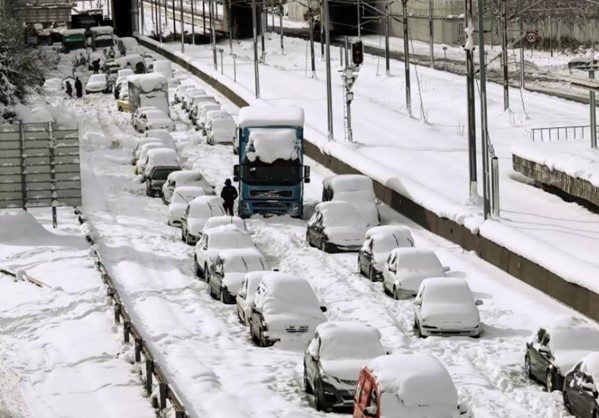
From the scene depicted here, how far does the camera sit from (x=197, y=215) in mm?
44594

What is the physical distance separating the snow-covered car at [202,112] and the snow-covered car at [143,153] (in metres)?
9.21

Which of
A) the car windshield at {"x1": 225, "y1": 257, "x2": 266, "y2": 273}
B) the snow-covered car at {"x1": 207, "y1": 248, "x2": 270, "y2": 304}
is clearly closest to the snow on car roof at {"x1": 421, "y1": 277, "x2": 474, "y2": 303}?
the snow-covered car at {"x1": 207, "y1": 248, "x2": 270, "y2": 304}

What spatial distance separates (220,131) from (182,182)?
1501 cm

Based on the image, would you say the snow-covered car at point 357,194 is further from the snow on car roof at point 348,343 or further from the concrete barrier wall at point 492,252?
the snow on car roof at point 348,343

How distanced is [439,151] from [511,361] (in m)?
31.2

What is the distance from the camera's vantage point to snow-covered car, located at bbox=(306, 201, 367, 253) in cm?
4181

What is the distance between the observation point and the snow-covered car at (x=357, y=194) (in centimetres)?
4512

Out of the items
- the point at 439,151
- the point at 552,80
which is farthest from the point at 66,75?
the point at 439,151

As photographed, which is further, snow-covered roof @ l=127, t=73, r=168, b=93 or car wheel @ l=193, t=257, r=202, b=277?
snow-covered roof @ l=127, t=73, r=168, b=93

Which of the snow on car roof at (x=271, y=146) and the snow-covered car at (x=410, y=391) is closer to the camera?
the snow-covered car at (x=410, y=391)

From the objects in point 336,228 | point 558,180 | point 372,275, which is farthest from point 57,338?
point 558,180

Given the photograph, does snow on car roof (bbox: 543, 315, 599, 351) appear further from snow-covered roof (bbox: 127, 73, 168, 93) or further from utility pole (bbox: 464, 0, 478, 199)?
snow-covered roof (bbox: 127, 73, 168, 93)

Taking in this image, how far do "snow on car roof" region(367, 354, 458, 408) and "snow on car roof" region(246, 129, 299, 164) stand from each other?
80.7 feet

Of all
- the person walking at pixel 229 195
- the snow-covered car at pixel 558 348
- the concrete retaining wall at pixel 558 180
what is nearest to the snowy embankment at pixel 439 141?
the concrete retaining wall at pixel 558 180
